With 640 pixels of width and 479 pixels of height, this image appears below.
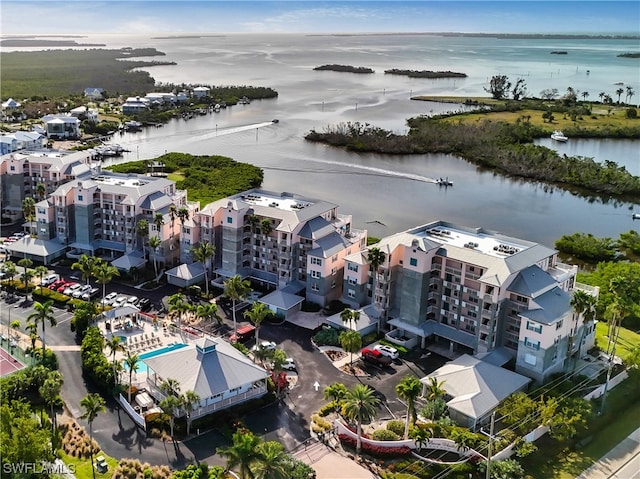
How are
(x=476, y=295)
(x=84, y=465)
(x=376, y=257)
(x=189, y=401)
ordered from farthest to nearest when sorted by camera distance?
(x=376, y=257), (x=476, y=295), (x=189, y=401), (x=84, y=465)

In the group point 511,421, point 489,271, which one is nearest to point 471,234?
point 489,271

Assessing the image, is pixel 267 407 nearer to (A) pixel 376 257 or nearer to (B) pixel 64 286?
(A) pixel 376 257

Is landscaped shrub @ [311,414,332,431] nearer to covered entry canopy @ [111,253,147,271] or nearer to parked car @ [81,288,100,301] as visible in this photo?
parked car @ [81,288,100,301]

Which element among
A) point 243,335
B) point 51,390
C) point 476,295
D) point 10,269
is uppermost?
point 476,295

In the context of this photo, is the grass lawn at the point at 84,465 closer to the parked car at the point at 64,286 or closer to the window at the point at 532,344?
the parked car at the point at 64,286

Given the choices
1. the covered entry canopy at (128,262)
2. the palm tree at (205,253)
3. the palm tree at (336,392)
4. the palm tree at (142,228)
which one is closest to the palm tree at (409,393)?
the palm tree at (336,392)

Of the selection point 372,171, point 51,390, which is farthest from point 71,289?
point 372,171
